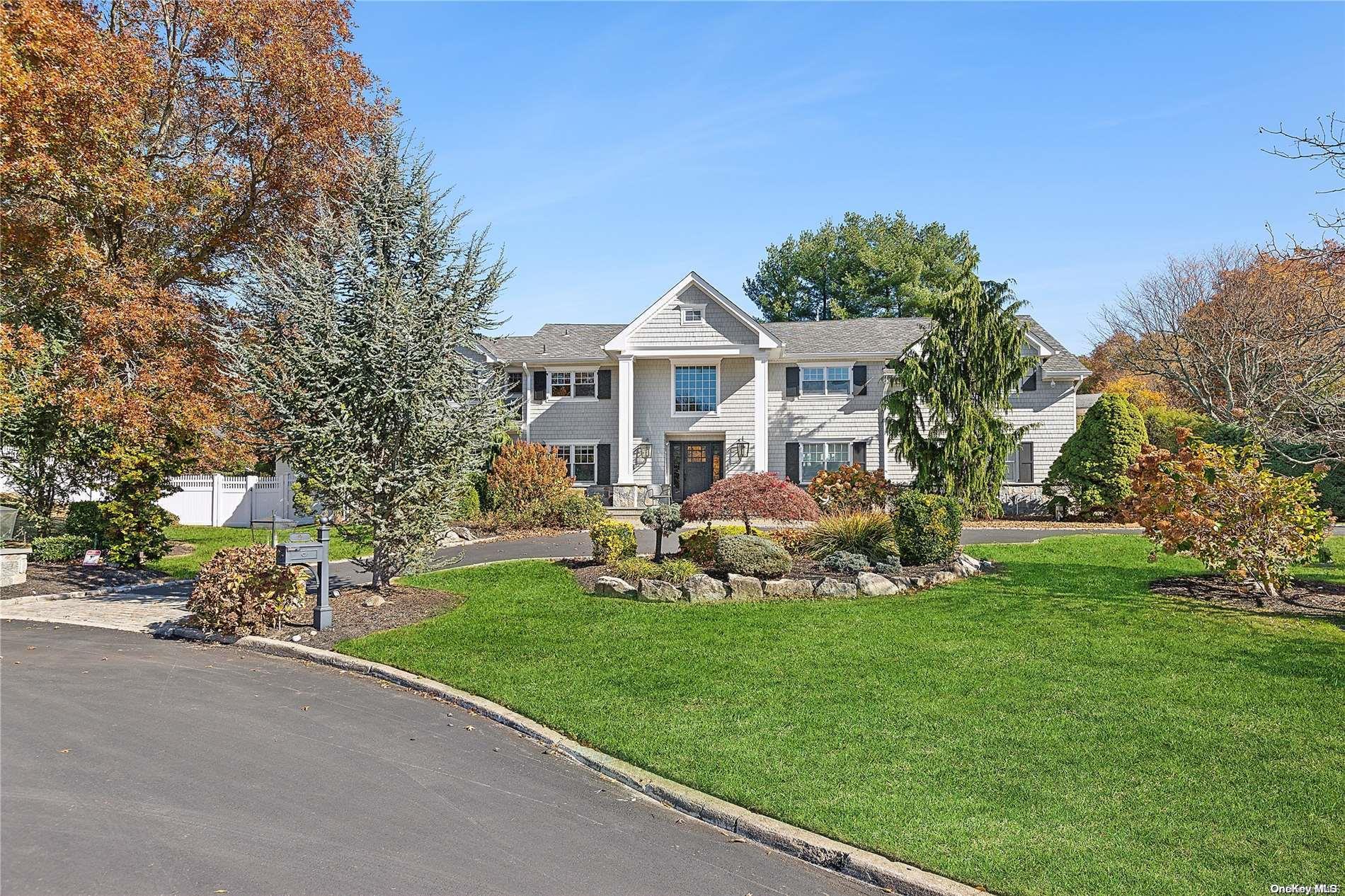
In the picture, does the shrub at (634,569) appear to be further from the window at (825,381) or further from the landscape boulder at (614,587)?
the window at (825,381)

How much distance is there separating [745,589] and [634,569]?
2132 millimetres

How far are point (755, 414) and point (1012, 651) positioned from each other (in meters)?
20.9

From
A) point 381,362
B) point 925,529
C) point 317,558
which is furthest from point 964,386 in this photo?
point 317,558

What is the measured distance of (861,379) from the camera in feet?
99.2

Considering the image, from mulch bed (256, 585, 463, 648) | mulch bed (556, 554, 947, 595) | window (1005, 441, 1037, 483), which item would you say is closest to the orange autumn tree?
mulch bed (256, 585, 463, 648)

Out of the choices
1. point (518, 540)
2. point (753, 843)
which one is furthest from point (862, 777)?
point (518, 540)

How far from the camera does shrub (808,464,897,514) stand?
19438mm

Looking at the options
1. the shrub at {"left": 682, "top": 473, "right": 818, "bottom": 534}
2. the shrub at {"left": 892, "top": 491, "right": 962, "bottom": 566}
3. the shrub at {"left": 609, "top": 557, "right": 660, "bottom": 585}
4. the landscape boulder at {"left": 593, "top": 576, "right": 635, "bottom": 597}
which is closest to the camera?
the landscape boulder at {"left": 593, "top": 576, "right": 635, "bottom": 597}

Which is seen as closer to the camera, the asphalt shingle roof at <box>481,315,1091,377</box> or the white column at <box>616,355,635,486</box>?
the white column at <box>616,355,635,486</box>

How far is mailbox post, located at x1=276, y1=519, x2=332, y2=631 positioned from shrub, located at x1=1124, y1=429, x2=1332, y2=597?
11.0m

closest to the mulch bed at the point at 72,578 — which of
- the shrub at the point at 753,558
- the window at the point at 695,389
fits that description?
the shrub at the point at 753,558

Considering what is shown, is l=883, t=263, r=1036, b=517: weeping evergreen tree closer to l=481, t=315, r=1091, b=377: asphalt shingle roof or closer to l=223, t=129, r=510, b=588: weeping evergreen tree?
l=481, t=315, r=1091, b=377: asphalt shingle roof

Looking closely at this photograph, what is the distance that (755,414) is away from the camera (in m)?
29.2

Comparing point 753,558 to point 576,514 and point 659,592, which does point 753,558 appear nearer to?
point 659,592
